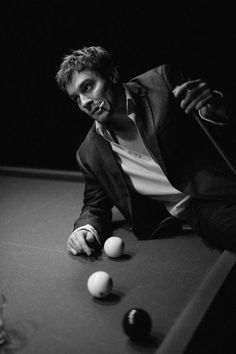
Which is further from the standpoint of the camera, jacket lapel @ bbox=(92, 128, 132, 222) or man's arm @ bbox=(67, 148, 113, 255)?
jacket lapel @ bbox=(92, 128, 132, 222)

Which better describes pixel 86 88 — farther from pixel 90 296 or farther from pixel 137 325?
pixel 137 325

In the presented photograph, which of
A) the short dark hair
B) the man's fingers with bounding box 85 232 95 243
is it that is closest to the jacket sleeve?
the man's fingers with bounding box 85 232 95 243

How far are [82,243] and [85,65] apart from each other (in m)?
1.08

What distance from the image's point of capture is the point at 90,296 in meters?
2.02

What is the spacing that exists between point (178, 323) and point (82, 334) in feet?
1.36

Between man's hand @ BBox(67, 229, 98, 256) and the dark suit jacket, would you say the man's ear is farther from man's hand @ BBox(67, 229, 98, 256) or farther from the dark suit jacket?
man's hand @ BBox(67, 229, 98, 256)

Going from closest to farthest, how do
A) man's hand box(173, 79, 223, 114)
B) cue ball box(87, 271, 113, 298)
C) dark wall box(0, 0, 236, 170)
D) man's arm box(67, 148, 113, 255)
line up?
cue ball box(87, 271, 113, 298) → man's hand box(173, 79, 223, 114) → man's arm box(67, 148, 113, 255) → dark wall box(0, 0, 236, 170)

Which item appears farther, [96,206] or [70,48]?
[70,48]

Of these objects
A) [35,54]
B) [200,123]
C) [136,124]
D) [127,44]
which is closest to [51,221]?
[136,124]

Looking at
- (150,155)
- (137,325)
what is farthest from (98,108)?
(137,325)

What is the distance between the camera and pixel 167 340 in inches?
55.6

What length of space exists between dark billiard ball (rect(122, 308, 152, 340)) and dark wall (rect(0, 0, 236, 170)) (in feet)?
7.93

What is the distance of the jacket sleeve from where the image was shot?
2744 millimetres

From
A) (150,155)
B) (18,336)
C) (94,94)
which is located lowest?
(18,336)
